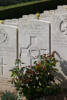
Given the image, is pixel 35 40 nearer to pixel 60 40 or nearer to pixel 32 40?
pixel 32 40

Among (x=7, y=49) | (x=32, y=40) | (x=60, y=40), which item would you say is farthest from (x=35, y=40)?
(x=7, y=49)

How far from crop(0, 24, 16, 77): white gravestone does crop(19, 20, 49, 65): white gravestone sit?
20cm

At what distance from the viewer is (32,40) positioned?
15.4 ft

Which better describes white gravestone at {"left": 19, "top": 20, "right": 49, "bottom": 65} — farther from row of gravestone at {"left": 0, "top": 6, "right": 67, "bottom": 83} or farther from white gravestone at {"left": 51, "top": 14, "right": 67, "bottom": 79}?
white gravestone at {"left": 51, "top": 14, "right": 67, "bottom": 79}

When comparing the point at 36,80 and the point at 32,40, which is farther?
the point at 32,40

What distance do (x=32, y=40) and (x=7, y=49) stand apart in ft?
2.08

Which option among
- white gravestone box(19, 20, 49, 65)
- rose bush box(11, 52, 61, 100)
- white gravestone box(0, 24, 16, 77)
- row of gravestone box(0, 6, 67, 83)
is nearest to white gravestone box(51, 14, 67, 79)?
row of gravestone box(0, 6, 67, 83)

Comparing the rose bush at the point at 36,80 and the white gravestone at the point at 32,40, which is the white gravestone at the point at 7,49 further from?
the rose bush at the point at 36,80

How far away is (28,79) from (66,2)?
331 inches

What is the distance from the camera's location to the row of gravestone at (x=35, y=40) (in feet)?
14.5

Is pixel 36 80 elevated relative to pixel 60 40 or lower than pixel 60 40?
lower

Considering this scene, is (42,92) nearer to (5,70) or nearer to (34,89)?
(34,89)

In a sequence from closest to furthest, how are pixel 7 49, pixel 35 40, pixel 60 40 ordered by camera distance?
pixel 60 40, pixel 35 40, pixel 7 49

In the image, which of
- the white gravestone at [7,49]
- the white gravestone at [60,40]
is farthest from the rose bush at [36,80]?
the white gravestone at [7,49]
